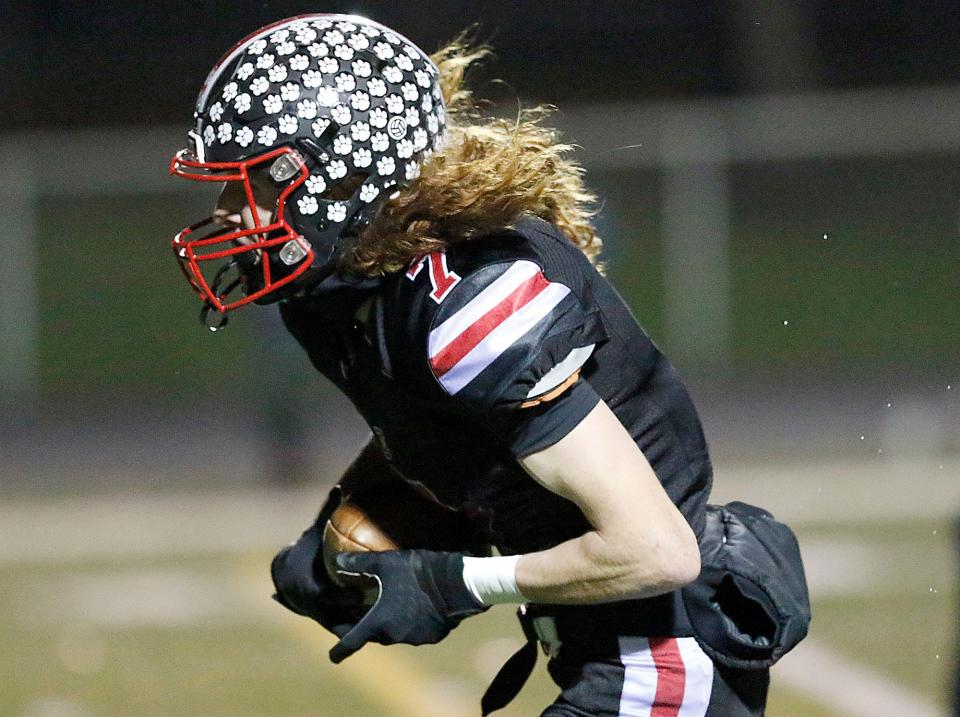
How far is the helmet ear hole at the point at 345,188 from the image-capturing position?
2600mm

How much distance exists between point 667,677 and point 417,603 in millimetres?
437

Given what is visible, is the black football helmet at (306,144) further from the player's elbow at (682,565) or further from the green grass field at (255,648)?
the green grass field at (255,648)

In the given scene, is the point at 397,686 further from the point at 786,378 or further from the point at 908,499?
the point at 786,378

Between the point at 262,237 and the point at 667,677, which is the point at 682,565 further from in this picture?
the point at 262,237

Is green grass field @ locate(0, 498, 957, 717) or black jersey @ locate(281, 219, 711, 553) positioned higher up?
black jersey @ locate(281, 219, 711, 553)

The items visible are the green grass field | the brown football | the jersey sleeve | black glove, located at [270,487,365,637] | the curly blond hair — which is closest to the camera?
the jersey sleeve

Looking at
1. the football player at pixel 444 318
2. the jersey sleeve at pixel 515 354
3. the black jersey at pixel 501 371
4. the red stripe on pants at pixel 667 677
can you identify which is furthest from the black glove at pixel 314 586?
the jersey sleeve at pixel 515 354

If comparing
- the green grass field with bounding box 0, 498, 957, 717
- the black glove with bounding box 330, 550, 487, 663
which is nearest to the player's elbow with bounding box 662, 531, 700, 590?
the black glove with bounding box 330, 550, 487, 663

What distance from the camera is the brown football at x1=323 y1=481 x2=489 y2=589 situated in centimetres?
279

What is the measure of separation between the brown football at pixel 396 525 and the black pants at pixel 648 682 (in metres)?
0.35

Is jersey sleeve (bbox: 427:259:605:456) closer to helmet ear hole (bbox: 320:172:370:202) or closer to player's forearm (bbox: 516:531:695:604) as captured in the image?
player's forearm (bbox: 516:531:695:604)

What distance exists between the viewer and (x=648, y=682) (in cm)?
257

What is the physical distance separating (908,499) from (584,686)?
22.3ft

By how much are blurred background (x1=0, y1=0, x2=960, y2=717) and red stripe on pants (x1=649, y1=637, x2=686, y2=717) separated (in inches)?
113
